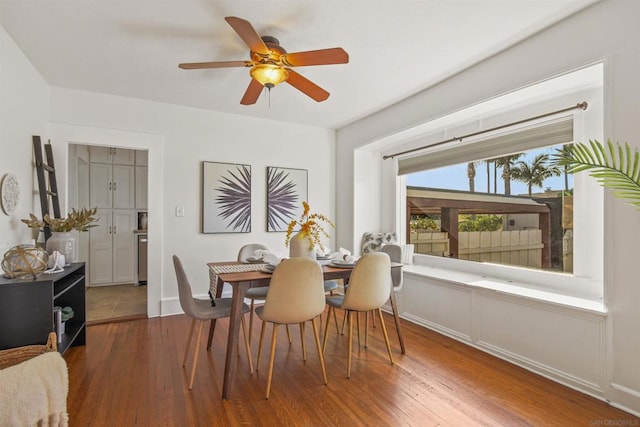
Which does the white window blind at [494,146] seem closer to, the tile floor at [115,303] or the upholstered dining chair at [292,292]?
the upholstered dining chair at [292,292]

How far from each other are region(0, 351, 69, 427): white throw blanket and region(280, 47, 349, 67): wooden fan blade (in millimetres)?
1988

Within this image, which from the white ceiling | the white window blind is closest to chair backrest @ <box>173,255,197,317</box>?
the white ceiling

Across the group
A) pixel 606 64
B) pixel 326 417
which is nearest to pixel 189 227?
pixel 326 417

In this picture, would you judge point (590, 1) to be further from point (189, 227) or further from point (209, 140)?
point (189, 227)

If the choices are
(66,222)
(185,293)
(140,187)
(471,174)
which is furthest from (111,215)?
(471,174)

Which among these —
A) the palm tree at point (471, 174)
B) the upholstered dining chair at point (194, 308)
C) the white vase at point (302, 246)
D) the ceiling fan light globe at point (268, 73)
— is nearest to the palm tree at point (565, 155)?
the palm tree at point (471, 174)

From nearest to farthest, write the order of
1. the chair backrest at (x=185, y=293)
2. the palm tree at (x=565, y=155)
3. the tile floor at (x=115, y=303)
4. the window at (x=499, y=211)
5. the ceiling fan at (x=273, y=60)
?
1. the ceiling fan at (x=273, y=60)
2. the chair backrest at (x=185, y=293)
3. the palm tree at (x=565, y=155)
4. the window at (x=499, y=211)
5. the tile floor at (x=115, y=303)

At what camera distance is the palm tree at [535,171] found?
2857mm

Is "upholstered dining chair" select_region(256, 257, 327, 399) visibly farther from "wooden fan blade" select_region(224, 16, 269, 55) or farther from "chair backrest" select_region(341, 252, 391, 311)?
"wooden fan blade" select_region(224, 16, 269, 55)

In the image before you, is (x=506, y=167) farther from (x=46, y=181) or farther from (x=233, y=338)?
(x=46, y=181)

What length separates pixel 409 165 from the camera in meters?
4.28

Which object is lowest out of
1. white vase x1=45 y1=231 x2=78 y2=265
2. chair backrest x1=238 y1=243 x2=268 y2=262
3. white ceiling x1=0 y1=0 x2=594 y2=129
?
chair backrest x1=238 y1=243 x2=268 y2=262

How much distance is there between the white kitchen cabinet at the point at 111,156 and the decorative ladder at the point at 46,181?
207 cm

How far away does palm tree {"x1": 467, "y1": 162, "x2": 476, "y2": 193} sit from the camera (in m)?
3.54
